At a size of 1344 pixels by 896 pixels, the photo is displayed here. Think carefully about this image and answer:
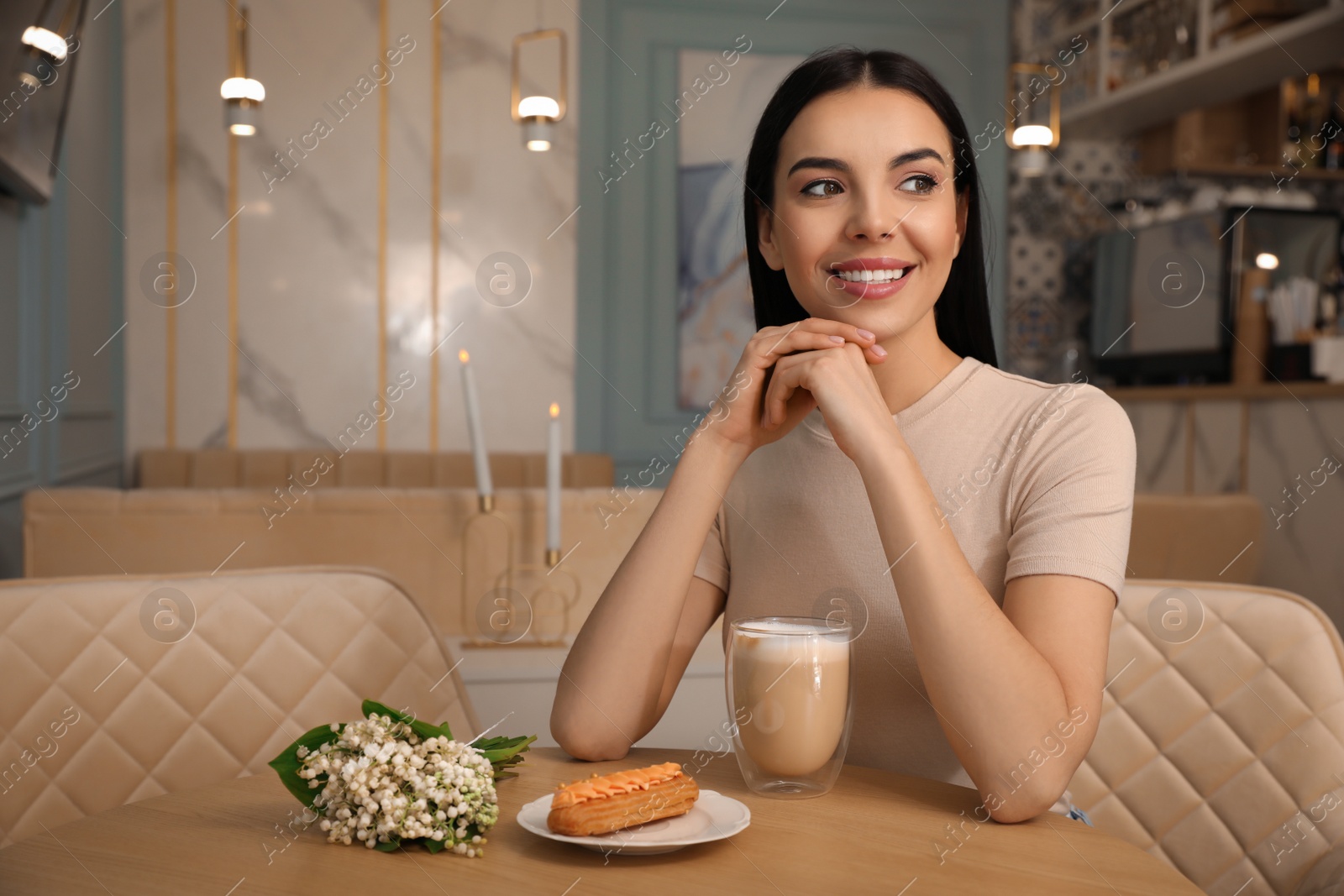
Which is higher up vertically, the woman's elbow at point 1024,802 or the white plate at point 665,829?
the white plate at point 665,829

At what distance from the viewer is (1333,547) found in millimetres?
3254

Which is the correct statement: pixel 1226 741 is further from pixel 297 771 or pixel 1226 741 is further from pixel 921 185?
pixel 297 771

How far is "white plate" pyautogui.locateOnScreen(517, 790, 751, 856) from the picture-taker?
757mm

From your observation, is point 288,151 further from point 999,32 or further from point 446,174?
point 999,32

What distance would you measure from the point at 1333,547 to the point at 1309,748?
2496mm

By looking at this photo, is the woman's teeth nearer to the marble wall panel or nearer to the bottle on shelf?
the marble wall panel

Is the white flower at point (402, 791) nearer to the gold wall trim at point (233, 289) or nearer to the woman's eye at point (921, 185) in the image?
the woman's eye at point (921, 185)

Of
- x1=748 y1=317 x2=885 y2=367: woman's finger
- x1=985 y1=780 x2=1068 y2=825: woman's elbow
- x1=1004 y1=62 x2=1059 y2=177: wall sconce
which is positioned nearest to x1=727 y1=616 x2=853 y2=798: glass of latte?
x1=985 y1=780 x2=1068 y2=825: woman's elbow

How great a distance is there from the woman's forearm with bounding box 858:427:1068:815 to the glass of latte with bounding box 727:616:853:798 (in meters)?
0.11

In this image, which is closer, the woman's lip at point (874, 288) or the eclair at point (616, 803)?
the eclair at point (616, 803)

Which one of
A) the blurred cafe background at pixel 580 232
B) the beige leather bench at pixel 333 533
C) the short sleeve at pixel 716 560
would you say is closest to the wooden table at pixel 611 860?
the short sleeve at pixel 716 560

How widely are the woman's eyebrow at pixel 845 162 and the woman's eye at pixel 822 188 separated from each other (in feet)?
0.06

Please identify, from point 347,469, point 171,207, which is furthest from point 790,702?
point 171,207

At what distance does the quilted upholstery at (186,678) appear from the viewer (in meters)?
1.24
